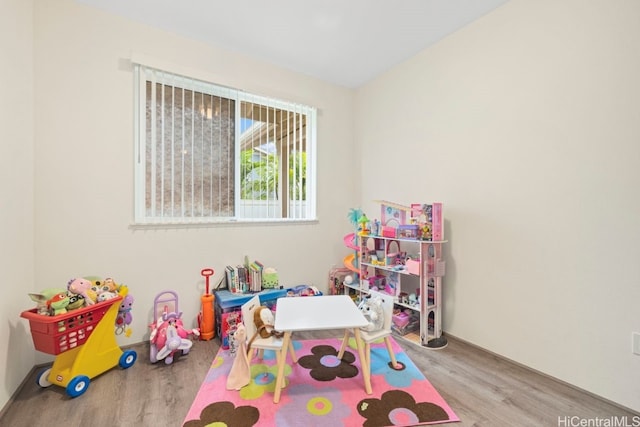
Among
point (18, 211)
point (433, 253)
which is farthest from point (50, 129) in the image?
point (433, 253)

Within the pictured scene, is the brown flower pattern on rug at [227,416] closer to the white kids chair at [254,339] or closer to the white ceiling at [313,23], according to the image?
the white kids chair at [254,339]

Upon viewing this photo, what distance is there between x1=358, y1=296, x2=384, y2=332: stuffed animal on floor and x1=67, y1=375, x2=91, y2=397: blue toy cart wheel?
175 cm

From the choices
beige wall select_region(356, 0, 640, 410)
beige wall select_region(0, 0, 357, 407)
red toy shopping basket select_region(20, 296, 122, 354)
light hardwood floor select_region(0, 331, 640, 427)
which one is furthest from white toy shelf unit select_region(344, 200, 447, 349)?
red toy shopping basket select_region(20, 296, 122, 354)

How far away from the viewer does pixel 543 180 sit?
74.7 inches

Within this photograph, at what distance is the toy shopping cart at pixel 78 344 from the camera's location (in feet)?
5.26

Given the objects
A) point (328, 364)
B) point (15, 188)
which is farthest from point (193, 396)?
point (15, 188)

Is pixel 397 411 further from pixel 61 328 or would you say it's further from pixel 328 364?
pixel 61 328

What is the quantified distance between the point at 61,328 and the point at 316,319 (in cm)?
150

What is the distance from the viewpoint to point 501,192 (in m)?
2.12

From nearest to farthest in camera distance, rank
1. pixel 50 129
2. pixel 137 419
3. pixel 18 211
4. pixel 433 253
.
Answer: pixel 137 419, pixel 18 211, pixel 50 129, pixel 433 253

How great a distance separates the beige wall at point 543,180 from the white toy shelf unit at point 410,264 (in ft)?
0.64

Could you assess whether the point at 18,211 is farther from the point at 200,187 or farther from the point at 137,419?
the point at 137,419

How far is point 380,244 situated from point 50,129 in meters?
2.85

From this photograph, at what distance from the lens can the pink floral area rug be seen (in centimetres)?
147
